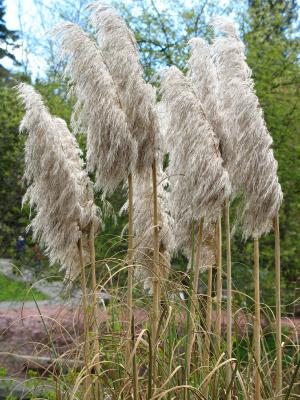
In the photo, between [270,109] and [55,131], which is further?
[270,109]

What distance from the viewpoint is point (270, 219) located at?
4.12 meters

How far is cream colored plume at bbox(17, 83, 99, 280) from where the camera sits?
4062 millimetres

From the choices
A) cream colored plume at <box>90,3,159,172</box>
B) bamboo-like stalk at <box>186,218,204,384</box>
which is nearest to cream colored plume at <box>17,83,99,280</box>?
cream colored plume at <box>90,3,159,172</box>

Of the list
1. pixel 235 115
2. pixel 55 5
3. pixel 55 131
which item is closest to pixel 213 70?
pixel 235 115

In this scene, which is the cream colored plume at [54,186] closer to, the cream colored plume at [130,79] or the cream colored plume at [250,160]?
the cream colored plume at [130,79]

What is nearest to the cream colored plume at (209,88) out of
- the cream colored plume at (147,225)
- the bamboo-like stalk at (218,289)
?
the bamboo-like stalk at (218,289)

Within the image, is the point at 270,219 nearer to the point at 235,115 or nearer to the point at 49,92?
the point at 235,115

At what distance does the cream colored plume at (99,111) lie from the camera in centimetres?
391

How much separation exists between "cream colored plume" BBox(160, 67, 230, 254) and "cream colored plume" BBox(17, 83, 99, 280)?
52 cm

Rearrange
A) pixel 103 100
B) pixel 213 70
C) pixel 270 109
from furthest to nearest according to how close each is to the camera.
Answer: pixel 270 109 < pixel 213 70 < pixel 103 100

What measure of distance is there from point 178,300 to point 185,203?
2.51ft

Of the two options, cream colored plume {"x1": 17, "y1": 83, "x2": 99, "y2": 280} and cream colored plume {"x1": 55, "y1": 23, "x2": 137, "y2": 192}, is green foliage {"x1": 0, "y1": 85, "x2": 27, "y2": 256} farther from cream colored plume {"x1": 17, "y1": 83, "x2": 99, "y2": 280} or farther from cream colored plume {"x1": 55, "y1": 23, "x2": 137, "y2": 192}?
cream colored plume {"x1": 55, "y1": 23, "x2": 137, "y2": 192}

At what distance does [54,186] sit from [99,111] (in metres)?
0.47

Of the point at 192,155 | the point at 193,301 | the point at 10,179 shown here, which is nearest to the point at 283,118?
the point at 10,179
